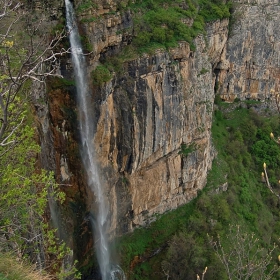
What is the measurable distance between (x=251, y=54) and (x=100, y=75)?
1827cm

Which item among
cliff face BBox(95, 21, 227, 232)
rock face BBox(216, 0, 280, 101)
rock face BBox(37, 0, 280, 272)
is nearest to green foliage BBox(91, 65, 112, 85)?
rock face BBox(37, 0, 280, 272)

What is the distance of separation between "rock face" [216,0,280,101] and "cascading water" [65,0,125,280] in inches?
660

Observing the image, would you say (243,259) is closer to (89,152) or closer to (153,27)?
(89,152)

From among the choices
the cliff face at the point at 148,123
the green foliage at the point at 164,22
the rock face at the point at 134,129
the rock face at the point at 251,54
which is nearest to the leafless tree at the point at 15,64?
the rock face at the point at 134,129

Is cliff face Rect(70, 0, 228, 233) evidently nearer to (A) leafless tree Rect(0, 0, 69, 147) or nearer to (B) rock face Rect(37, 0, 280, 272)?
(B) rock face Rect(37, 0, 280, 272)

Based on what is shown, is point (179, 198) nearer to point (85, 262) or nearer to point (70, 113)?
point (85, 262)

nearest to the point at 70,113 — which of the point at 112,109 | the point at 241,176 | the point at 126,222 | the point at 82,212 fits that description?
the point at 112,109

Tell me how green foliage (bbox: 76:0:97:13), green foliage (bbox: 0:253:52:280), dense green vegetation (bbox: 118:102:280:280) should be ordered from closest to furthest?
green foliage (bbox: 0:253:52:280) < green foliage (bbox: 76:0:97:13) < dense green vegetation (bbox: 118:102:280:280)

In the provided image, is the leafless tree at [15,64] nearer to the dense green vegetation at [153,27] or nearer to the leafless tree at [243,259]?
the dense green vegetation at [153,27]

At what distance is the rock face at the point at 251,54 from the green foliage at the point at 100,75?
16.0m

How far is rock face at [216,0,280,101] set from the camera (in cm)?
2800

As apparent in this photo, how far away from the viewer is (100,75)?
15.2 m

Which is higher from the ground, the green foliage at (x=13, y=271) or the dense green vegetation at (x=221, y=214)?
the green foliage at (x=13, y=271)

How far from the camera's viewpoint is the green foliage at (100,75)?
15133mm
